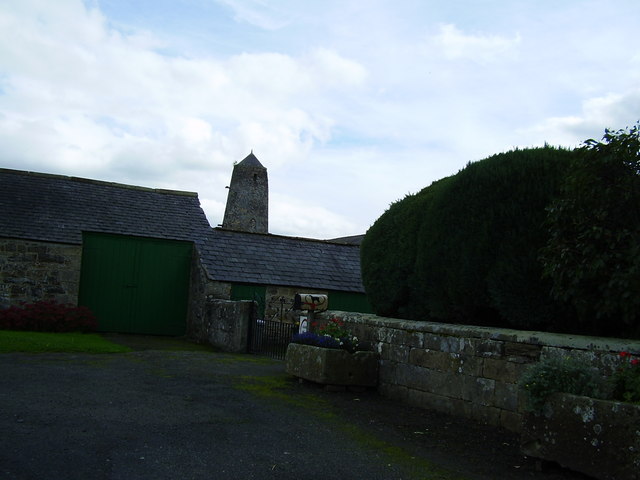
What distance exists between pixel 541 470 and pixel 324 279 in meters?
13.8

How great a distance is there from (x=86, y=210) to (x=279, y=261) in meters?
5.94

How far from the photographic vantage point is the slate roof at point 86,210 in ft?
54.5

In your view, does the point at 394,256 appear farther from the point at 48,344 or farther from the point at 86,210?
the point at 86,210

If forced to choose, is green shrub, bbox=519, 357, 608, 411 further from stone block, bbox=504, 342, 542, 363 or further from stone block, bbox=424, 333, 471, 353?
stone block, bbox=424, 333, 471, 353

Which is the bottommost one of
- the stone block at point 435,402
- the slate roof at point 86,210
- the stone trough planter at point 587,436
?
the stone block at point 435,402

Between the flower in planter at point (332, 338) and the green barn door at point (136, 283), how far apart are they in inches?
367

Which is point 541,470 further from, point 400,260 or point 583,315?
point 400,260

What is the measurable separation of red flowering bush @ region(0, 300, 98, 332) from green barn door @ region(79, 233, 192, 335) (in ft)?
3.32

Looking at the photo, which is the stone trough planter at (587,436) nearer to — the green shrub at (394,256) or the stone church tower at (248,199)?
the green shrub at (394,256)

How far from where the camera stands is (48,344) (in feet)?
39.1

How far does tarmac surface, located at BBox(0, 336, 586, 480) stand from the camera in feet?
15.1

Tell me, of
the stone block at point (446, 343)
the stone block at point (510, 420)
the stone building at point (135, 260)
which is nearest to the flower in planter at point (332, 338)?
the stone block at point (446, 343)

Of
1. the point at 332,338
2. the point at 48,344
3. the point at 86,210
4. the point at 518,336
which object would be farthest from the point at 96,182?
the point at 518,336

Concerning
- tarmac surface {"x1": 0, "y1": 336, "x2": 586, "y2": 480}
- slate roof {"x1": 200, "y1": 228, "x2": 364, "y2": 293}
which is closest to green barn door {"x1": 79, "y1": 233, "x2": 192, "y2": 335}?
slate roof {"x1": 200, "y1": 228, "x2": 364, "y2": 293}
